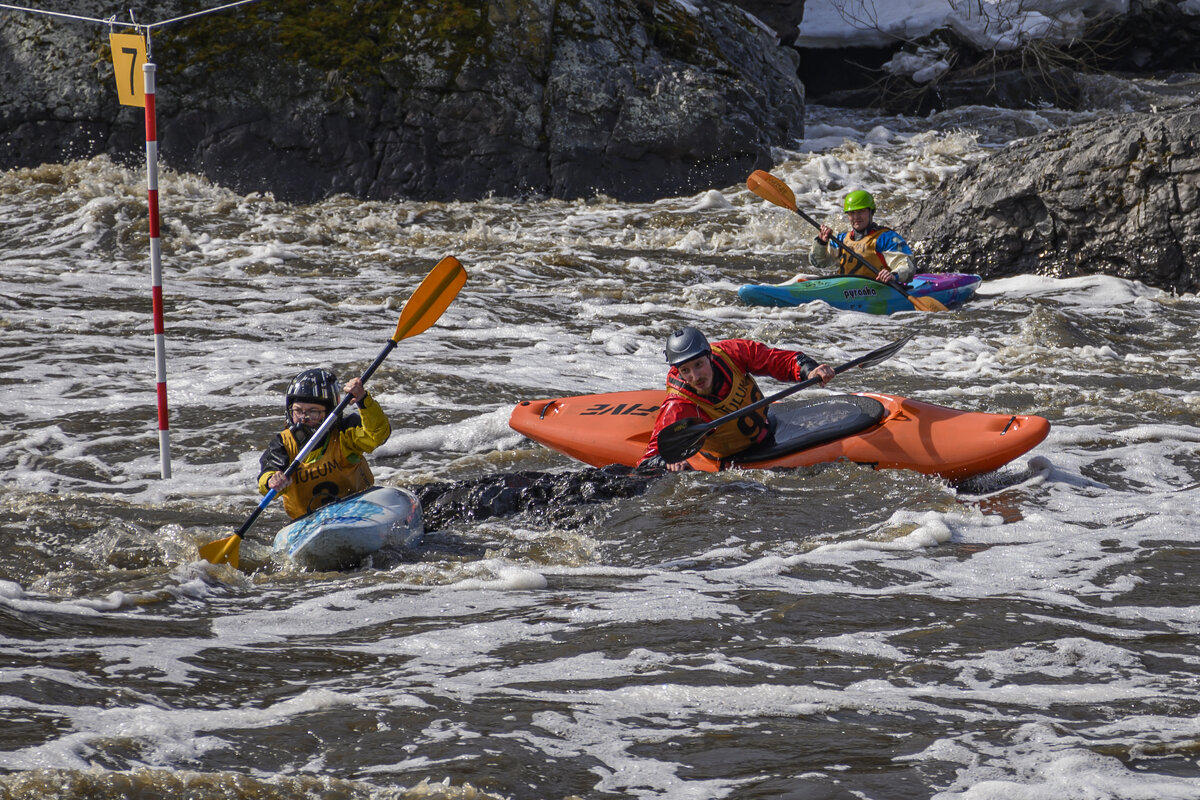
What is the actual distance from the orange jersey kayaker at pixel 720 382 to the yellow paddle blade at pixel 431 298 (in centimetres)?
101

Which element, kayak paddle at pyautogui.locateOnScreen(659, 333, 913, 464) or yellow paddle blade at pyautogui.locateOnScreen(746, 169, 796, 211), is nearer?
kayak paddle at pyautogui.locateOnScreen(659, 333, 913, 464)

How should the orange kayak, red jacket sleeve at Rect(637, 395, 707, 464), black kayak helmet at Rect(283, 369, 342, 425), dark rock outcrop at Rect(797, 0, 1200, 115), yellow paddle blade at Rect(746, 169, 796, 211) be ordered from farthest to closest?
1. dark rock outcrop at Rect(797, 0, 1200, 115)
2. yellow paddle blade at Rect(746, 169, 796, 211)
3. red jacket sleeve at Rect(637, 395, 707, 464)
4. the orange kayak
5. black kayak helmet at Rect(283, 369, 342, 425)

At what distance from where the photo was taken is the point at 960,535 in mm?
4465

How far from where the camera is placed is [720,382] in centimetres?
535

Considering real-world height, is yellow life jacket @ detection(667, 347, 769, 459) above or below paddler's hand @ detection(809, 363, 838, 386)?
below

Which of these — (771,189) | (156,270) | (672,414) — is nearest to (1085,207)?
(771,189)

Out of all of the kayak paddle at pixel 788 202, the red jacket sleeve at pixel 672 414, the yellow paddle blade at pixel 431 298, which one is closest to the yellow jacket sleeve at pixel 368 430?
the yellow paddle blade at pixel 431 298

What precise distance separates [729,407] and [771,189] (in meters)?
4.42

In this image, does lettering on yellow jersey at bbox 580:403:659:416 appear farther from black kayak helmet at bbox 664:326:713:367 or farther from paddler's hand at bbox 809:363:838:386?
paddler's hand at bbox 809:363:838:386

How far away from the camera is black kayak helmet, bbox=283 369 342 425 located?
15.2 feet

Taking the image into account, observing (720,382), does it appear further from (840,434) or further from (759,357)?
(840,434)

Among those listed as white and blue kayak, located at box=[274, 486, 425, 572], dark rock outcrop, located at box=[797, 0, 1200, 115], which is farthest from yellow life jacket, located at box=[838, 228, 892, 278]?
dark rock outcrop, located at box=[797, 0, 1200, 115]

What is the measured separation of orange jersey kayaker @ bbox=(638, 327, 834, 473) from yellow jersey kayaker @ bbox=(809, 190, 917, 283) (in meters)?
3.81

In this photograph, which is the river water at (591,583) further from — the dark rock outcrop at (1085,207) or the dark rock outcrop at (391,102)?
the dark rock outcrop at (391,102)
